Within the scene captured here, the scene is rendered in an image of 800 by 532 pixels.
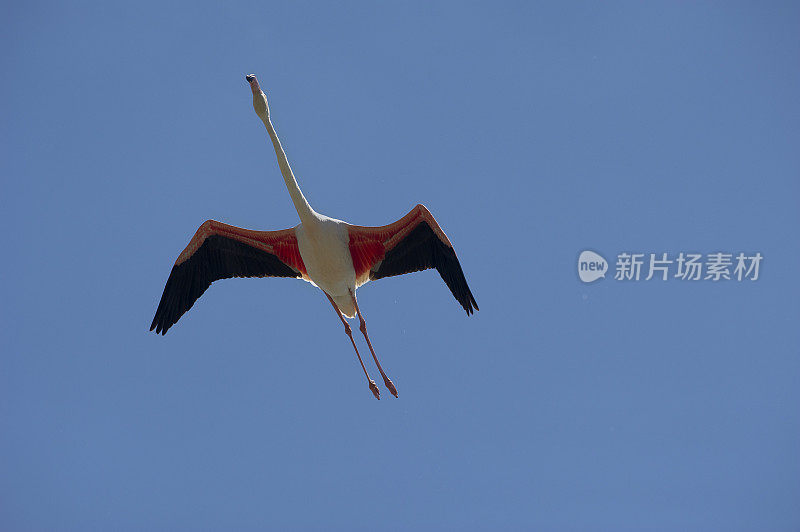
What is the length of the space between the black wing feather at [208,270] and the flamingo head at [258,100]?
2.89 metres

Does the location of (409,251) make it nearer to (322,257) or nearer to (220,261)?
(322,257)

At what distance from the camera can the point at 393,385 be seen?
63.5 feet

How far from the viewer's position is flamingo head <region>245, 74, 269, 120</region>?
17625mm

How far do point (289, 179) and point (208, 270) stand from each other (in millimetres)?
2766

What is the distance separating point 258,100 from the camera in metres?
17.7

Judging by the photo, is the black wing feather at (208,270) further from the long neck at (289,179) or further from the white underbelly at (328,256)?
the long neck at (289,179)

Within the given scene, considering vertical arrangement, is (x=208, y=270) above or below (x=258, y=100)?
below

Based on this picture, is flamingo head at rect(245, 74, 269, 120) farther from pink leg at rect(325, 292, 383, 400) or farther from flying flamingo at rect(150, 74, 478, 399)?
pink leg at rect(325, 292, 383, 400)

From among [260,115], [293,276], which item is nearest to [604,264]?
A: [293,276]

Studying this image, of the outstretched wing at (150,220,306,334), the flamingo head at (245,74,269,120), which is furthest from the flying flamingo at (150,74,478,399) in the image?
the flamingo head at (245,74,269,120)

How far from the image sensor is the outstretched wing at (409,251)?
1875cm

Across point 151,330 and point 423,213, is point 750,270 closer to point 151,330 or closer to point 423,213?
point 423,213

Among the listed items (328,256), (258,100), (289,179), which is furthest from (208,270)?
(258,100)

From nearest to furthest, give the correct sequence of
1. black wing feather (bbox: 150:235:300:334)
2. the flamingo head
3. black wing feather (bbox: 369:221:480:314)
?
the flamingo head → black wing feather (bbox: 369:221:480:314) → black wing feather (bbox: 150:235:300:334)
